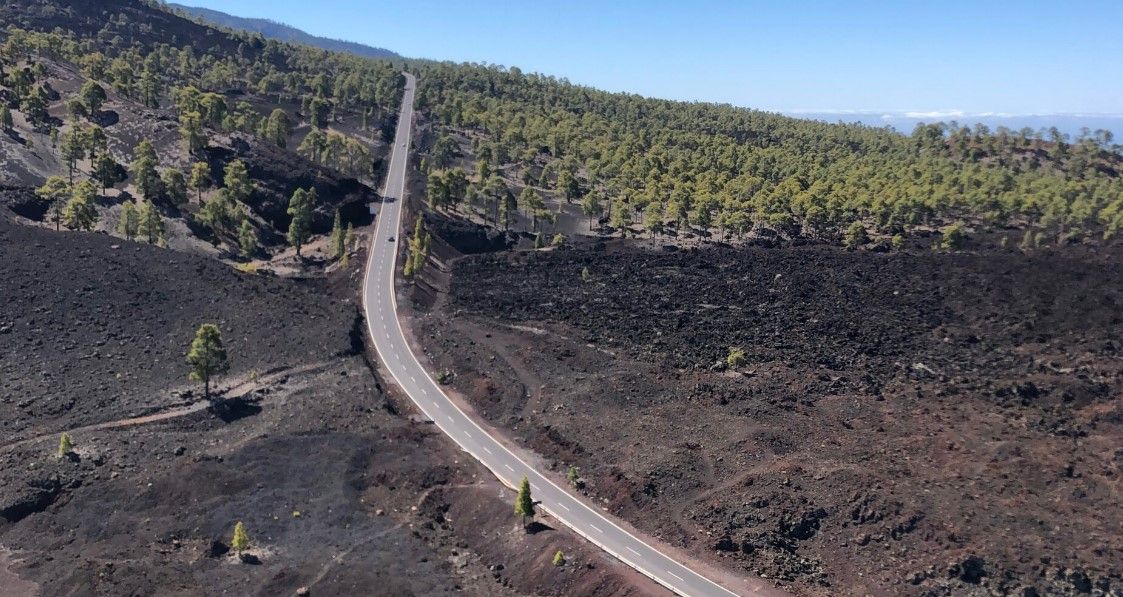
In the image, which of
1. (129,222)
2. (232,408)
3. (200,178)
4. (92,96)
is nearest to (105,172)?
(200,178)

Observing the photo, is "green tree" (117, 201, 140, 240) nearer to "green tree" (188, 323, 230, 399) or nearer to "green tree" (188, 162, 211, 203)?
"green tree" (188, 162, 211, 203)

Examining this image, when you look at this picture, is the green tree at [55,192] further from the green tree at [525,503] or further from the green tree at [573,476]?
the green tree at [525,503]

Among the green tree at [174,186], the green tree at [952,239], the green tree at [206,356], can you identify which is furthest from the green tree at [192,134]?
the green tree at [952,239]

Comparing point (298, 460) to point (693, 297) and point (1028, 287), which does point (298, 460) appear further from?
point (1028, 287)

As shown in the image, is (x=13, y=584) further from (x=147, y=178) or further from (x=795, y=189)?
(x=795, y=189)

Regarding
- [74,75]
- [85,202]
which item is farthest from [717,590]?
[74,75]

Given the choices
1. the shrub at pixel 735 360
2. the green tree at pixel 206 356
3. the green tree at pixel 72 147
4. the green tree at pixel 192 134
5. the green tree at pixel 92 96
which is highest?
the green tree at pixel 92 96
